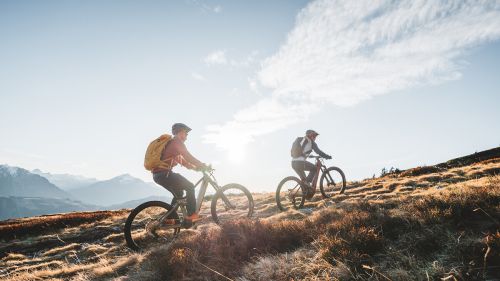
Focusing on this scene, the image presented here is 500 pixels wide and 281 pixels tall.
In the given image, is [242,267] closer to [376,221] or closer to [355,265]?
[355,265]

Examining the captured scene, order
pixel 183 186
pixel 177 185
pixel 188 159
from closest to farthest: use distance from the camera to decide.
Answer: pixel 177 185, pixel 183 186, pixel 188 159

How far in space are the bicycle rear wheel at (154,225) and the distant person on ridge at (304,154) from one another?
5752 mm

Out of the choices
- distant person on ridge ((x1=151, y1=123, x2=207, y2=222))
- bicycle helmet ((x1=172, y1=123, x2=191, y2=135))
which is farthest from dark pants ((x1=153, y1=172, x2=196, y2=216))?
bicycle helmet ((x1=172, y1=123, x2=191, y2=135))

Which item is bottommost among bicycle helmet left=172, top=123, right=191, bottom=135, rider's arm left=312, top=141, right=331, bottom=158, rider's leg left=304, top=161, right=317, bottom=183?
rider's leg left=304, top=161, right=317, bottom=183

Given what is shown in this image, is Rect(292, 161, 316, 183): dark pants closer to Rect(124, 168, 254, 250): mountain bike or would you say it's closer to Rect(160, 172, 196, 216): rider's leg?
Rect(124, 168, 254, 250): mountain bike

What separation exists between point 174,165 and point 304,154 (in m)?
5.91

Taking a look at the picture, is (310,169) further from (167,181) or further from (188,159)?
(167,181)

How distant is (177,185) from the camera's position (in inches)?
316

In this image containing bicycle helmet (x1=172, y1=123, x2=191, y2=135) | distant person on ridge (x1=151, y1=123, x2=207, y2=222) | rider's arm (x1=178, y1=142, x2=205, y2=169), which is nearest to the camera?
distant person on ridge (x1=151, y1=123, x2=207, y2=222)

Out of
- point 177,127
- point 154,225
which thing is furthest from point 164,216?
point 177,127

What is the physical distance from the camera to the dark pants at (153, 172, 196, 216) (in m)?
7.87

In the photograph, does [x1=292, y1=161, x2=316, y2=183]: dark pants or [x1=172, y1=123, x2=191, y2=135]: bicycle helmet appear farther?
[x1=292, y1=161, x2=316, y2=183]: dark pants

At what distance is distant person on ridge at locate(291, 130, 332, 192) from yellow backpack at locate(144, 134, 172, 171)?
5.93 m

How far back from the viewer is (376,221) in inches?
210
